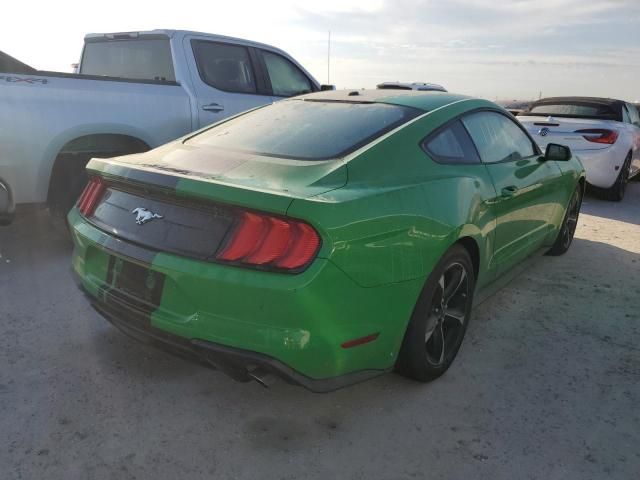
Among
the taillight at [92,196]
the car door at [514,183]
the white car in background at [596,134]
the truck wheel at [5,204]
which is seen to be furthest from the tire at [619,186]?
the truck wheel at [5,204]

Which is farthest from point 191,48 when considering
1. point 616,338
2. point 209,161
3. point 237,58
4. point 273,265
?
point 616,338

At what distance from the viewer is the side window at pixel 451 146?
289 centimetres

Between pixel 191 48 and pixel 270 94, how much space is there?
99 centimetres

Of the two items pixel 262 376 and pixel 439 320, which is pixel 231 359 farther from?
pixel 439 320

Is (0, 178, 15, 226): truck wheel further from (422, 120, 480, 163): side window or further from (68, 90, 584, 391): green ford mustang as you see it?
(422, 120, 480, 163): side window

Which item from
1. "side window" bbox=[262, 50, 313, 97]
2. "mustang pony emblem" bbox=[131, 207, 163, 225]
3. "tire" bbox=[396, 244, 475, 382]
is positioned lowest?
"tire" bbox=[396, 244, 475, 382]

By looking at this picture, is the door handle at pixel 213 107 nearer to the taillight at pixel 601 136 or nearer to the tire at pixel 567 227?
the tire at pixel 567 227

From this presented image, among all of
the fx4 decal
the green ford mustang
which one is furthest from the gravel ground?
the fx4 decal

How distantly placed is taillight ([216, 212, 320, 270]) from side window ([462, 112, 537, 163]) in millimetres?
1668

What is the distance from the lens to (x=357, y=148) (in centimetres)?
265

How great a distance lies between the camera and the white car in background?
7.59 meters

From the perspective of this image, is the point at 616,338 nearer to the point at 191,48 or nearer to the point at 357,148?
the point at 357,148

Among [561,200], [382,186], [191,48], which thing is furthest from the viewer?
[191,48]

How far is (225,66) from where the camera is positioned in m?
5.67
